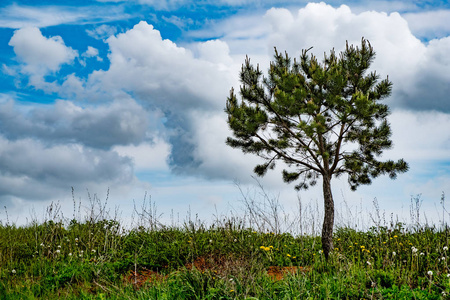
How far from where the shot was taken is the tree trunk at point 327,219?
8.20 metres

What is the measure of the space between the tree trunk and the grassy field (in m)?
0.20

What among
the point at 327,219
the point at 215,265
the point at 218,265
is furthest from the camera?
the point at 327,219

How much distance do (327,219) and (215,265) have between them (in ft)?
12.3

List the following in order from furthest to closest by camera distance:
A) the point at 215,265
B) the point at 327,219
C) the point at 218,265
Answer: the point at 327,219 → the point at 218,265 → the point at 215,265

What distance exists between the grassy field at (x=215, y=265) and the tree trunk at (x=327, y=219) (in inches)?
8.0

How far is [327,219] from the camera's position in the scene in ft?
27.8

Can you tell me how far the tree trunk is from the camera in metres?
8.20

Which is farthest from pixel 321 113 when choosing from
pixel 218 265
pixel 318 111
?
pixel 218 265

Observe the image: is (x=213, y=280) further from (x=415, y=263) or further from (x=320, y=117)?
(x=320, y=117)

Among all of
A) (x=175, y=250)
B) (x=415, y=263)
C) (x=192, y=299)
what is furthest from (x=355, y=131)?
(x=192, y=299)

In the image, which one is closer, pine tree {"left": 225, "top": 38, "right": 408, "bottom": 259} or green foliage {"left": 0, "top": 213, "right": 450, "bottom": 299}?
green foliage {"left": 0, "top": 213, "right": 450, "bottom": 299}

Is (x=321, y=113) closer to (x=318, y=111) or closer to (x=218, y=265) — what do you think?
(x=318, y=111)

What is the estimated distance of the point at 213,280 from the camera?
4.84m

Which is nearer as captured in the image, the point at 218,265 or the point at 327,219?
the point at 218,265
